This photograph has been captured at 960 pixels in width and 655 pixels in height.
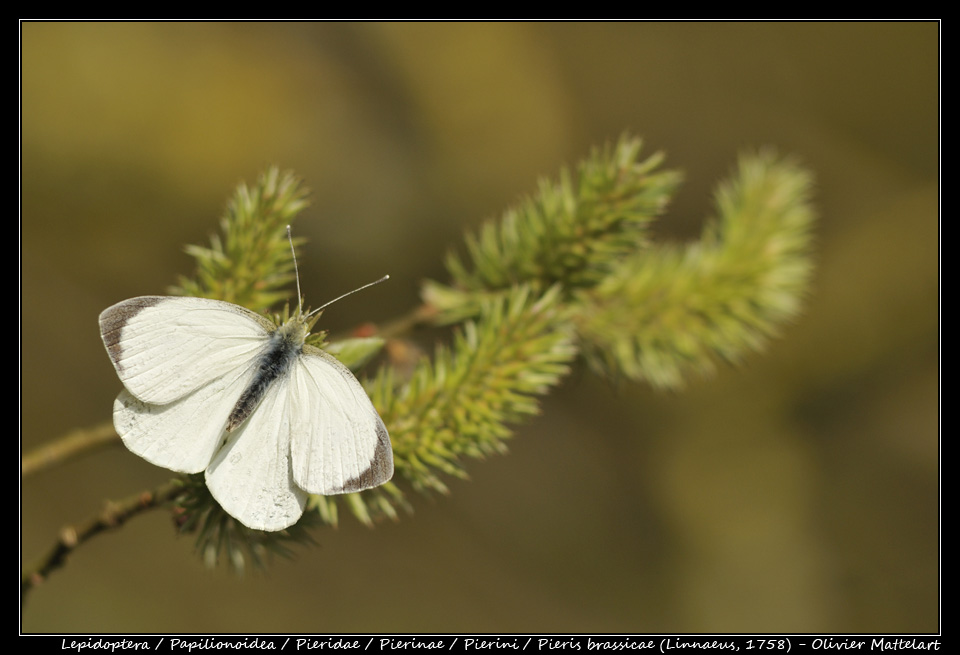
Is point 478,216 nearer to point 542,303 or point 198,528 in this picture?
point 542,303

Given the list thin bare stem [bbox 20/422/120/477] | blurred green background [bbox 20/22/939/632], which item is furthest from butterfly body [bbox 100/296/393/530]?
blurred green background [bbox 20/22/939/632]

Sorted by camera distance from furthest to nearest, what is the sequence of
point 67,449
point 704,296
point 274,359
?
point 704,296 < point 67,449 < point 274,359

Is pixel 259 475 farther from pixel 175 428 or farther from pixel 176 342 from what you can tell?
pixel 176 342

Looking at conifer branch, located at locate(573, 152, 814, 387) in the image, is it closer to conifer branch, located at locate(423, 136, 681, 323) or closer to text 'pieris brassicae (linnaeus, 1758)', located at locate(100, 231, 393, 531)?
conifer branch, located at locate(423, 136, 681, 323)

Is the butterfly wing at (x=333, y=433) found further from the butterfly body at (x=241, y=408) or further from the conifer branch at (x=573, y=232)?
the conifer branch at (x=573, y=232)

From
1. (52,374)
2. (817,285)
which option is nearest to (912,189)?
(817,285)

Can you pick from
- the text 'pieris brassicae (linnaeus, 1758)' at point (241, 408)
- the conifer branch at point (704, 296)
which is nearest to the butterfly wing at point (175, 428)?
the text 'pieris brassicae (linnaeus, 1758)' at point (241, 408)

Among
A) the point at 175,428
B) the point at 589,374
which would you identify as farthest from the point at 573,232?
the point at 589,374
